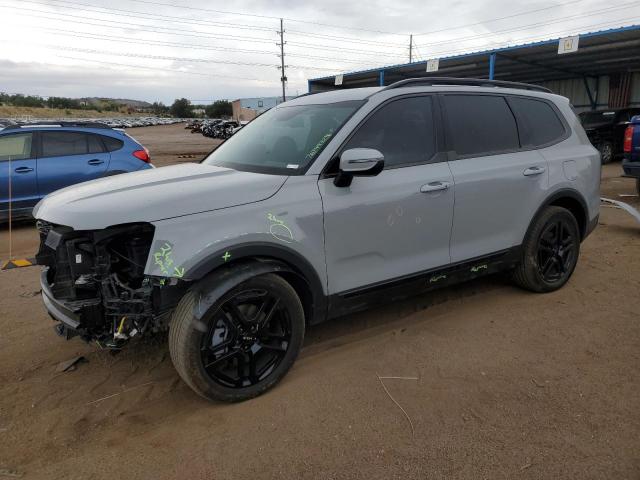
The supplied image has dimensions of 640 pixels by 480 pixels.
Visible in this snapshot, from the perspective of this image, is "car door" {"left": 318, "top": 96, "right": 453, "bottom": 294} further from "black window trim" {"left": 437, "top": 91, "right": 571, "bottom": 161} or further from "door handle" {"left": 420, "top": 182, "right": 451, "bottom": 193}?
"black window trim" {"left": 437, "top": 91, "right": 571, "bottom": 161}

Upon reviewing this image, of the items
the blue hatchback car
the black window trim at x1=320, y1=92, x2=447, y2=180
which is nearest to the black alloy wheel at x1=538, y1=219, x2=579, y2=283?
the black window trim at x1=320, y1=92, x2=447, y2=180

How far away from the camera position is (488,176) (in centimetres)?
379

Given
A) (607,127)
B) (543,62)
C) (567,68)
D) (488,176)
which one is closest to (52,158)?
(488,176)

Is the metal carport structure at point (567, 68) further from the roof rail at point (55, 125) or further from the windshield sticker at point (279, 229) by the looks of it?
the windshield sticker at point (279, 229)

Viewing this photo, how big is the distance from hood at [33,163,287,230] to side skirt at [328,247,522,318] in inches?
35.5

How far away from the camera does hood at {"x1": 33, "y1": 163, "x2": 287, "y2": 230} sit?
8.38 feet

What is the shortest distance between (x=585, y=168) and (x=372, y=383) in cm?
312

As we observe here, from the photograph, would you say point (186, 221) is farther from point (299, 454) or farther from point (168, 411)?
point (299, 454)

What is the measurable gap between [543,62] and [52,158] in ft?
74.6

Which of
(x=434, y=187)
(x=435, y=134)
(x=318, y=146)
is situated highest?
Answer: (x=435, y=134)

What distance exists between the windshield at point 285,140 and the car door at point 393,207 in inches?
7.4

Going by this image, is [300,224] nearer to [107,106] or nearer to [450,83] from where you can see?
[450,83]

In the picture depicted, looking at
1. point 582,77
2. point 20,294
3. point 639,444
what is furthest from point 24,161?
point 582,77

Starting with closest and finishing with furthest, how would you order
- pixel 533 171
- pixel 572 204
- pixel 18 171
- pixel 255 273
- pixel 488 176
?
pixel 255 273, pixel 488 176, pixel 533 171, pixel 572 204, pixel 18 171
